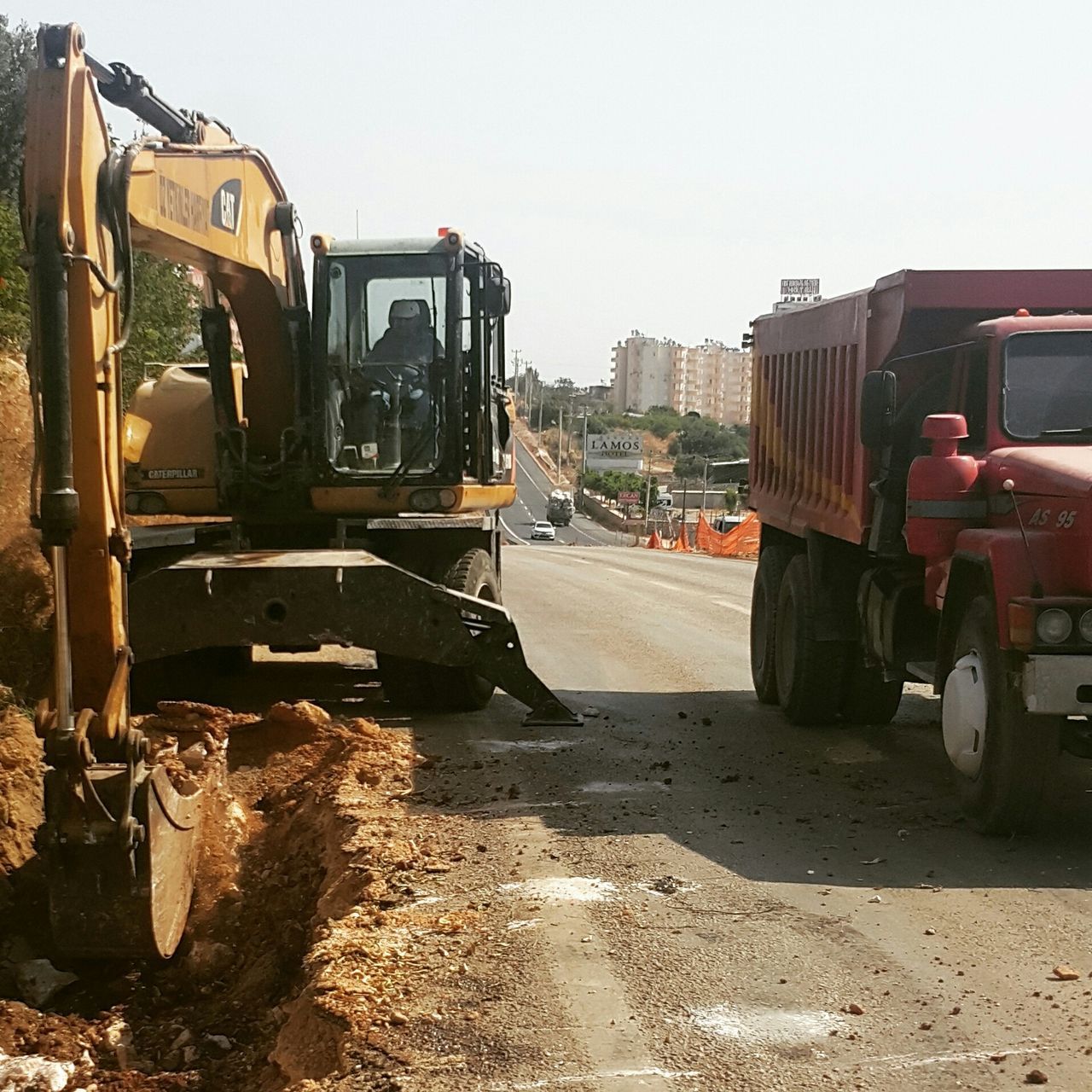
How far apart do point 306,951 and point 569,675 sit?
709 centimetres

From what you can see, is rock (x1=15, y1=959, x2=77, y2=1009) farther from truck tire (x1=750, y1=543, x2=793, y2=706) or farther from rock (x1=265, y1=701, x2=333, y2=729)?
truck tire (x1=750, y1=543, x2=793, y2=706)

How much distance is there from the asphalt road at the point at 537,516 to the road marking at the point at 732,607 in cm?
3773

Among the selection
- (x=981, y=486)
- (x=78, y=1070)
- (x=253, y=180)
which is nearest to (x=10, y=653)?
(x=253, y=180)

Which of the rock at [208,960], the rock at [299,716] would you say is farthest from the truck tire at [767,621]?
the rock at [208,960]

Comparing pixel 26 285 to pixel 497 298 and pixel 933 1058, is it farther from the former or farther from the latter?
pixel 933 1058

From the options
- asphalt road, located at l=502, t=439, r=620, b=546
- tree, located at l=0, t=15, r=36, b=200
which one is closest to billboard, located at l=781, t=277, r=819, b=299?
asphalt road, located at l=502, t=439, r=620, b=546

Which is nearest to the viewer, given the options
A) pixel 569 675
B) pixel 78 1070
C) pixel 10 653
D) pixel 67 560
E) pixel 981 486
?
pixel 78 1070

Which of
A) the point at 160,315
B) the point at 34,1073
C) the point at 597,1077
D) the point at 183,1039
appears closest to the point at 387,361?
the point at 183,1039

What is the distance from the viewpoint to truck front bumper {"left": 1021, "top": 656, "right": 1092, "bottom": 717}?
6.52 meters

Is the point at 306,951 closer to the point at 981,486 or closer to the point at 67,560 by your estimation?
the point at 67,560

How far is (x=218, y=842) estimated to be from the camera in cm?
718

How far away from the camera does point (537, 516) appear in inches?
4353

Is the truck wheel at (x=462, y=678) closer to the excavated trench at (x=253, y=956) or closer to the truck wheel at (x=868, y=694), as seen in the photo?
the excavated trench at (x=253, y=956)

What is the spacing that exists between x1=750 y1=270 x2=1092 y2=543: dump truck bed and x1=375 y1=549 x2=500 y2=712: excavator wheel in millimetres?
2492
